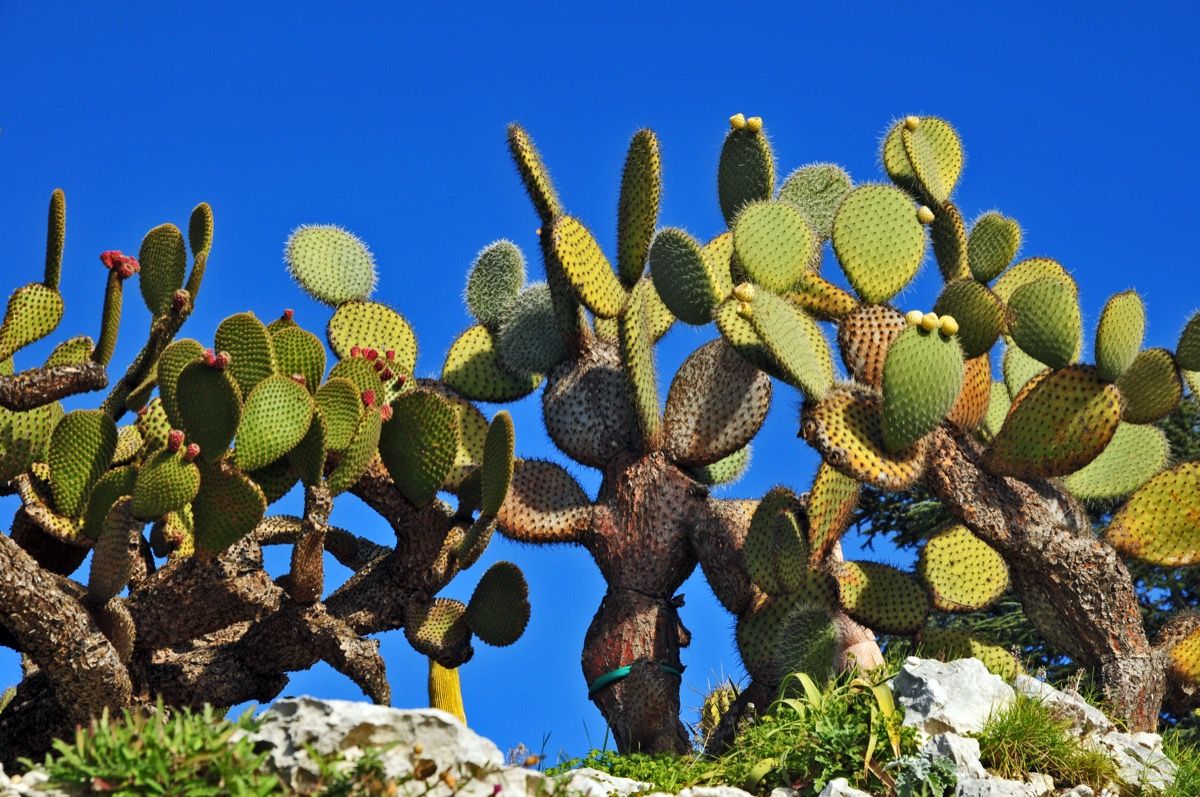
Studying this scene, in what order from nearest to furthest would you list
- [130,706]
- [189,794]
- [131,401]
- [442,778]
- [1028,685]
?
[189,794], [442,778], [1028,685], [130,706], [131,401]

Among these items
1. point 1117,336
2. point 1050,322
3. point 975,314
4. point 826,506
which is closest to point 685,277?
point 826,506

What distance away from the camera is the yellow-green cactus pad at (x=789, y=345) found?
6.42 m

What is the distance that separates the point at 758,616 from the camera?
704 centimetres

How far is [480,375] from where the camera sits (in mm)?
8164

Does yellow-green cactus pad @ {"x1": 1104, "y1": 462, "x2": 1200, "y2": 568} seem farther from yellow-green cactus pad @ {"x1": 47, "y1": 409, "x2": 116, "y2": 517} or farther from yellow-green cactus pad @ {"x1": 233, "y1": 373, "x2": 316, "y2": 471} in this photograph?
yellow-green cactus pad @ {"x1": 47, "y1": 409, "x2": 116, "y2": 517}

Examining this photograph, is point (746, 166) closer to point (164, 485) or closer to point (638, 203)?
point (638, 203)

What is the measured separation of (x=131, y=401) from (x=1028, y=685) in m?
3.94

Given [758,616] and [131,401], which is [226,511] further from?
[758,616]

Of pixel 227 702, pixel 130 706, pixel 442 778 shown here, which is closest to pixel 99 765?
pixel 442 778

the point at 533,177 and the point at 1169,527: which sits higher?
the point at 533,177

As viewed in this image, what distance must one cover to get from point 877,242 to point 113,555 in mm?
3385

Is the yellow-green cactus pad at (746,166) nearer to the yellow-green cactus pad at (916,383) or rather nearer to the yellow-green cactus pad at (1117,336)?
the yellow-green cactus pad at (916,383)

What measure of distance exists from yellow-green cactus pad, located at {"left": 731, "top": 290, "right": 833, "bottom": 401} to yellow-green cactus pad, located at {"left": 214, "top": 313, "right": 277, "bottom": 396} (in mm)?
1964

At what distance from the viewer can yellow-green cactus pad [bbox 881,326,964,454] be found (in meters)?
6.40
